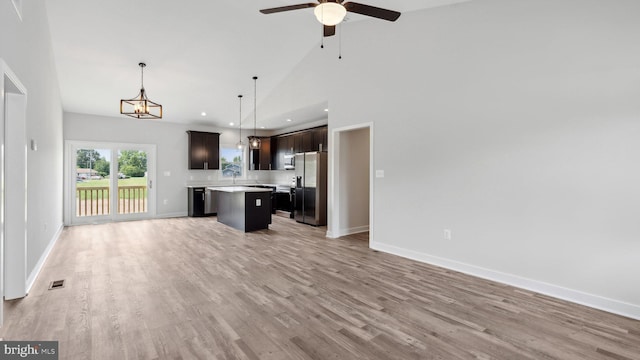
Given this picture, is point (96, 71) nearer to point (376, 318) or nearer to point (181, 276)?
point (181, 276)

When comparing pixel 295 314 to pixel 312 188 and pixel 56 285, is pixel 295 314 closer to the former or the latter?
pixel 56 285

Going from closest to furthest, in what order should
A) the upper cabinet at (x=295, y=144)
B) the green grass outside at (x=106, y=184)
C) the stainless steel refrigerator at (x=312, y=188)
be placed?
the stainless steel refrigerator at (x=312, y=188) → the green grass outside at (x=106, y=184) → the upper cabinet at (x=295, y=144)

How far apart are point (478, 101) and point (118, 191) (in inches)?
318

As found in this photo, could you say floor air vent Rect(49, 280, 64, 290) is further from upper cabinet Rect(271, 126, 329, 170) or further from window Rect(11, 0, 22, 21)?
upper cabinet Rect(271, 126, 329, 170)

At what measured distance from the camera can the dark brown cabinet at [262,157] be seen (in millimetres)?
9445

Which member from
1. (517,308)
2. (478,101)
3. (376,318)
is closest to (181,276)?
(376,318)

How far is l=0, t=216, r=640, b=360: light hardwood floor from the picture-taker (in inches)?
84.7

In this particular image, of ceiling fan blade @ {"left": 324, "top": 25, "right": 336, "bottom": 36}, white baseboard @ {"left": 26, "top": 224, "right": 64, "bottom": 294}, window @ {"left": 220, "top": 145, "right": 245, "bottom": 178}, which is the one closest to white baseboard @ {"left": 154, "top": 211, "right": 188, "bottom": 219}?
window @ {"left": 220, "top": 145, "right": 245, "bottom": 178}

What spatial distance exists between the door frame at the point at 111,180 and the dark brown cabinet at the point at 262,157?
267 centimetres

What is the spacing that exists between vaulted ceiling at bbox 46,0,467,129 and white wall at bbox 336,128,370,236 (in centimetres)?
100

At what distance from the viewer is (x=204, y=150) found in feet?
28.5

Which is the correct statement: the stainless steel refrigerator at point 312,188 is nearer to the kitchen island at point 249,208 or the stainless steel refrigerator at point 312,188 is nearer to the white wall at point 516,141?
the kitchen island at point 249,208

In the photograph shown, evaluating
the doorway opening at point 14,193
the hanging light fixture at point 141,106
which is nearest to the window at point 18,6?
the doorway opening at point 14,193

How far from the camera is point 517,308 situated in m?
2.83
